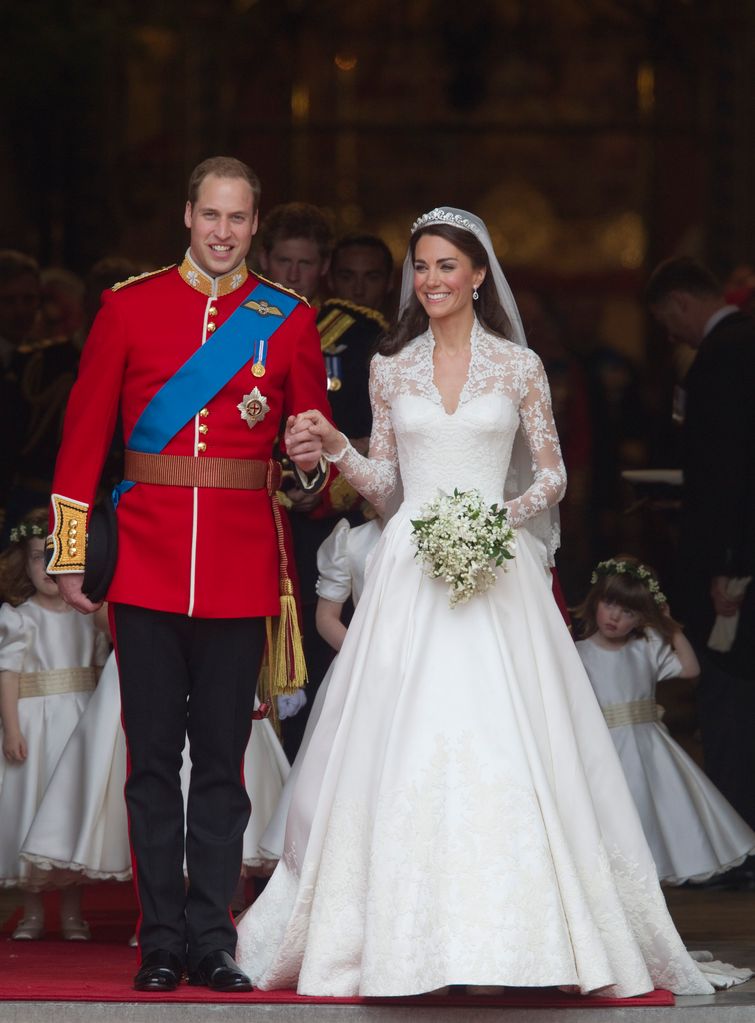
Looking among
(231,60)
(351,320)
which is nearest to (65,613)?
(351,320)

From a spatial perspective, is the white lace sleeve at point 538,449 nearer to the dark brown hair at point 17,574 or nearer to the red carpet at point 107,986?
the red carpet at point 107,986

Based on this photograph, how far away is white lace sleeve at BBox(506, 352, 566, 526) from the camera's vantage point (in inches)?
197

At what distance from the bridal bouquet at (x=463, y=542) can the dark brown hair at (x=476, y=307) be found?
0.58 metres

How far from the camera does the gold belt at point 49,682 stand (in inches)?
246

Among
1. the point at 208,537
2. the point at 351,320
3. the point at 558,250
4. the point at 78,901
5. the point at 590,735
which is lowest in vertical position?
the point at 78,901

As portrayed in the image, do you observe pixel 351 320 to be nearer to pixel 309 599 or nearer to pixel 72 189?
pixel 309 599

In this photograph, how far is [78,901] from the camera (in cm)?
596

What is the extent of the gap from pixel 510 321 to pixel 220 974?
1.73m

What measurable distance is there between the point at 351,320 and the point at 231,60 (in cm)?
908

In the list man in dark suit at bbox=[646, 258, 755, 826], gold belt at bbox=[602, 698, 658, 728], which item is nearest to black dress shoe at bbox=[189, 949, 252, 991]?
gold belt at bbox=[602, 698, 658, 728]

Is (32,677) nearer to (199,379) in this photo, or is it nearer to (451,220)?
(199,379)

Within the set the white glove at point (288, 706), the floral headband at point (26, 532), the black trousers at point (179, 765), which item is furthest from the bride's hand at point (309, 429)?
the floral headband at point (26, 532)

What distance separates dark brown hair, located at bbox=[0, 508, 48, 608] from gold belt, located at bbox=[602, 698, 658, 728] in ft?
6.03

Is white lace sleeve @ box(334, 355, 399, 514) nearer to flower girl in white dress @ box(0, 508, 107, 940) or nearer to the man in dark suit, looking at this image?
flower girl in white dress @ box(0, 508, 107, 940)
